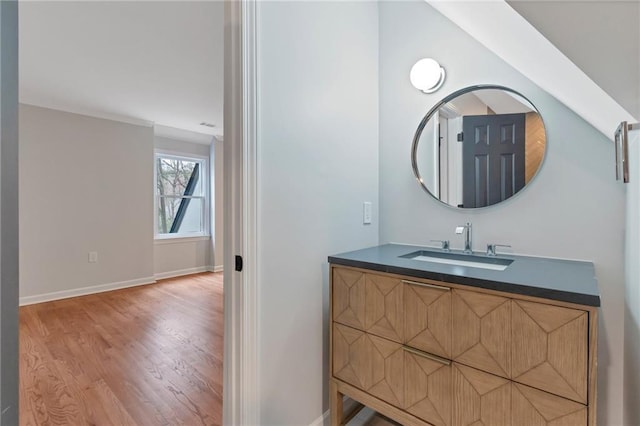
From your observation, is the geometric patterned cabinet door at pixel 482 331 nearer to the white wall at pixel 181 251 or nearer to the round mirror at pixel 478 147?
the round mirror at pixel 478 147

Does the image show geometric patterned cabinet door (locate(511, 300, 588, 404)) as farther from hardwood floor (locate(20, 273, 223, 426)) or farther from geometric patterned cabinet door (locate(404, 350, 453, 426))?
hardwood floor (locate(20, 273, 223, 426))

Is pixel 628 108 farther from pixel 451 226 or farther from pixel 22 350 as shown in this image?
pixel 22 350

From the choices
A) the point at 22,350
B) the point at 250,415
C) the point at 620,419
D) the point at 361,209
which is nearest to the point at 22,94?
the point at 22,350

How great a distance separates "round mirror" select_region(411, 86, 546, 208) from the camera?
153cm

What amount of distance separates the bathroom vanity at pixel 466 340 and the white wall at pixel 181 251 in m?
4.26

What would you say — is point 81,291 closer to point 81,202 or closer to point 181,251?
point 81,202

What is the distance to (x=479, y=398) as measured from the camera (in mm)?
1067

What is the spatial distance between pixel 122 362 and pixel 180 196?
339 centimetres

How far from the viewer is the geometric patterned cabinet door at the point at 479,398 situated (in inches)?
40.2

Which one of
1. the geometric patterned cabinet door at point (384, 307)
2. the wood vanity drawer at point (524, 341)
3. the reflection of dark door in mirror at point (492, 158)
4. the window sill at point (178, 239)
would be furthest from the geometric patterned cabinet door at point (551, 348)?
the window sill at point (178, 239)

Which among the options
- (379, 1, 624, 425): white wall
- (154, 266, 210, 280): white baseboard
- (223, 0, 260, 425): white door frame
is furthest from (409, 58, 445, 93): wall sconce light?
(154, 266, 210, 280): white baseboard

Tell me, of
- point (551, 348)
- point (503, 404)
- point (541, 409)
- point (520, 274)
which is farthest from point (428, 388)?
point (520, 274)

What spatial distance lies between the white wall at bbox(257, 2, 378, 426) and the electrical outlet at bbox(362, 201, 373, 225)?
0.05m

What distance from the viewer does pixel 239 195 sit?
3.84ft
